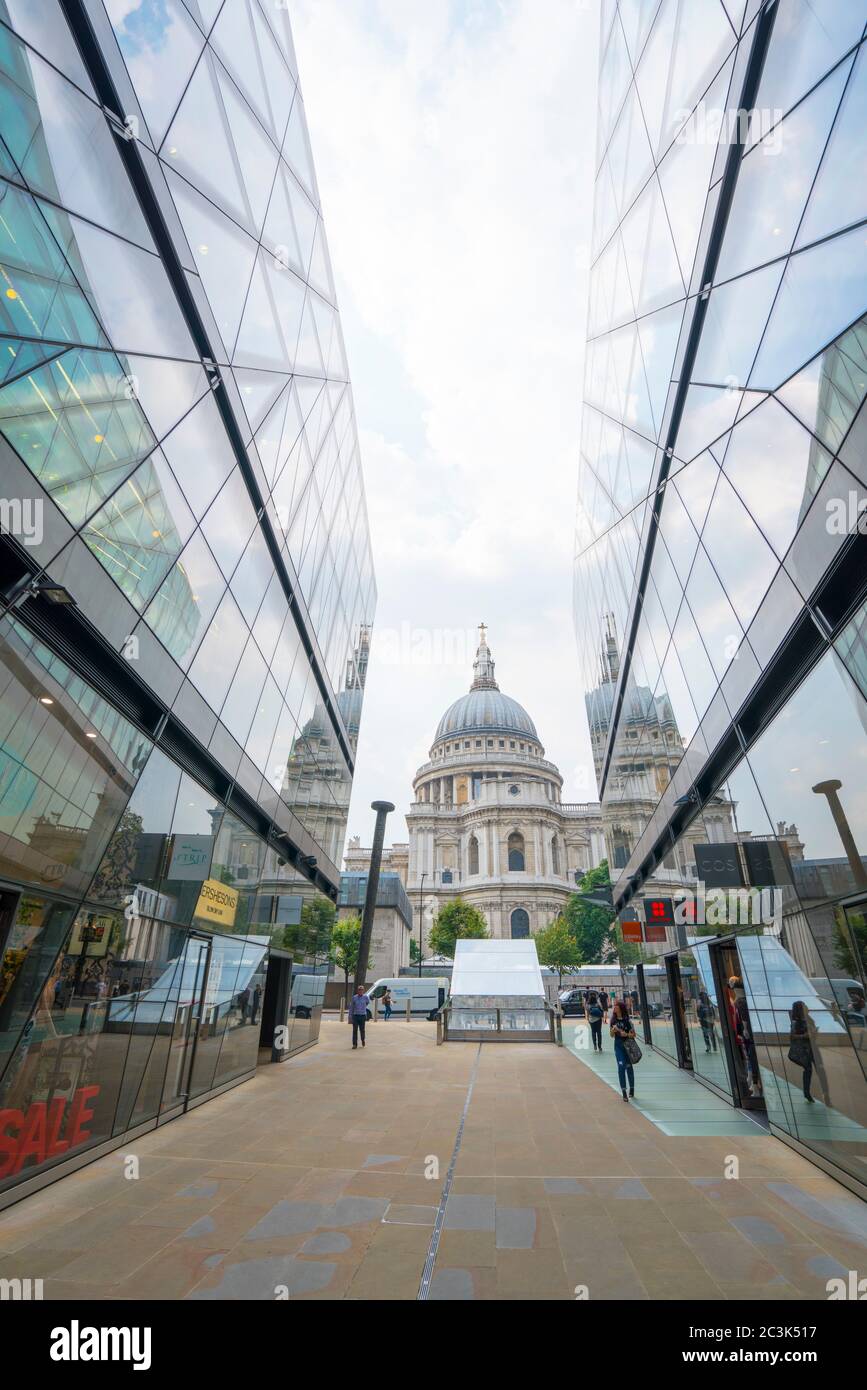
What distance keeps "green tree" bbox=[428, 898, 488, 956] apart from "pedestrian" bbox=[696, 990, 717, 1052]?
5854 centimetres

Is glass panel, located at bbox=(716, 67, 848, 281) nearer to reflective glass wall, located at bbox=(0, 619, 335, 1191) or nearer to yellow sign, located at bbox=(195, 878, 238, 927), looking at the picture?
reflective glass wall, located at bbox=(0, 619, 335, 1191)

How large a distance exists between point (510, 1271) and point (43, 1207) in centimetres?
500

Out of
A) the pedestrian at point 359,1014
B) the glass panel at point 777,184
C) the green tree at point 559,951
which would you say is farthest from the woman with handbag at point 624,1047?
the green tree at point 559,951

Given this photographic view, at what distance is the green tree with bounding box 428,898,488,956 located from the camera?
70375 mm

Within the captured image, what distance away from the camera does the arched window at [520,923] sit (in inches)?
3226

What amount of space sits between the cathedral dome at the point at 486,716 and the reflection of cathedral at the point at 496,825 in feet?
0.69

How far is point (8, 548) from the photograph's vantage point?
627 cm

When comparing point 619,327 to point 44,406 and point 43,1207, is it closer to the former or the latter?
point 44,406

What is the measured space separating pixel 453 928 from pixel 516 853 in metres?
19.9

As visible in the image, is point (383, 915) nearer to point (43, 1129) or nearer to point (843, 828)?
point (43, 1129)


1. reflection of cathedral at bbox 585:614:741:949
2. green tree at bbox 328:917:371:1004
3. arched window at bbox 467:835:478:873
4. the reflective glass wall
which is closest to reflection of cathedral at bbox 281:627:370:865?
the reflective glass wall

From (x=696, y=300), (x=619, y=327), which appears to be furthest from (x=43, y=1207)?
(x=619, y=327)

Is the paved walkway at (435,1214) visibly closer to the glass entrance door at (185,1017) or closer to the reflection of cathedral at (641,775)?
the glass entrance door at (185,1017)
